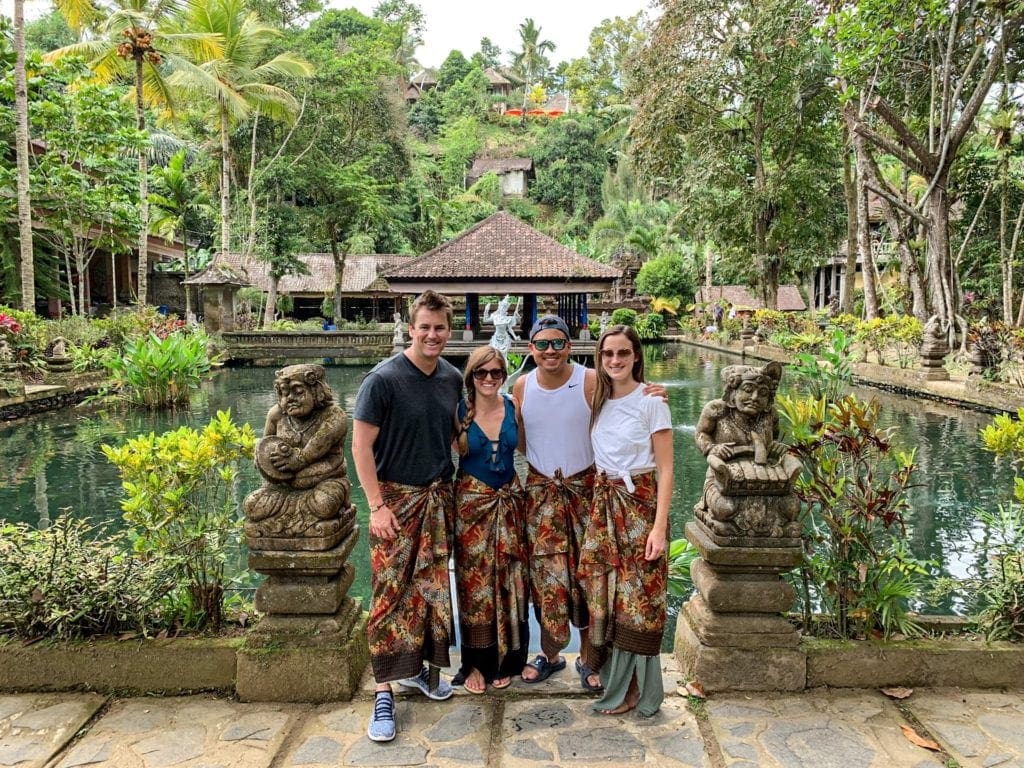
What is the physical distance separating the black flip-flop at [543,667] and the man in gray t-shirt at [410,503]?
1.27 ft

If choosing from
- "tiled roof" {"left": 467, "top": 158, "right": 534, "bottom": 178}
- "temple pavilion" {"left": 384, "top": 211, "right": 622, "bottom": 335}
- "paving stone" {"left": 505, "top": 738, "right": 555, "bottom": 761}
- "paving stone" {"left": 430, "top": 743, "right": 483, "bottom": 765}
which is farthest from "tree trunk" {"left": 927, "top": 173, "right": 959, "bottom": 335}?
"tiled roof" {"left": 467, "top": 158, "right": 534, "bottom": 178}

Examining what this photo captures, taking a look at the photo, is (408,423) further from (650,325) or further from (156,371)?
(650,325)

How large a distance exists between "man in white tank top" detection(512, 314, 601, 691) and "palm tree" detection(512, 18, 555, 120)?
61.5m

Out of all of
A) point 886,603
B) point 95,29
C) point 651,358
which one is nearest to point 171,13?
point 95,29

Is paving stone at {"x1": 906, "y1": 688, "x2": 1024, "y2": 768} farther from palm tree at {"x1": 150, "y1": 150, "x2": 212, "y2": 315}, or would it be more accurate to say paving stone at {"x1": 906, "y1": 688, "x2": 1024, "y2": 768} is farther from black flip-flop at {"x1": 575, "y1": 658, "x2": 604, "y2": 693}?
palm tree at {"x1": 150, "y1": 150, "x2": 212, "y2": 315}

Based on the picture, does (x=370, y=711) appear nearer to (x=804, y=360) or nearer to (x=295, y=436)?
(x=295, y=436)

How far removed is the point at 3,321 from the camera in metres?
10.5

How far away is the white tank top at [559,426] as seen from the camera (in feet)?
8.05

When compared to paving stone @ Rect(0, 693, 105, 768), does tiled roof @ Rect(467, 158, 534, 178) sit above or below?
above

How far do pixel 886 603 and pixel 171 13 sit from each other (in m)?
22.7

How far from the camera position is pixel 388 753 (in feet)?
7.18

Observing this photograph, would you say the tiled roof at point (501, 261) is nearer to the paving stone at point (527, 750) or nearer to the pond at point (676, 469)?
the pond at point (676, 469)

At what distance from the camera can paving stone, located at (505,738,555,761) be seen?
2.16 meters

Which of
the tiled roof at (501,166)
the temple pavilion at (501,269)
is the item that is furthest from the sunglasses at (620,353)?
the tiled roof at (501,166)
